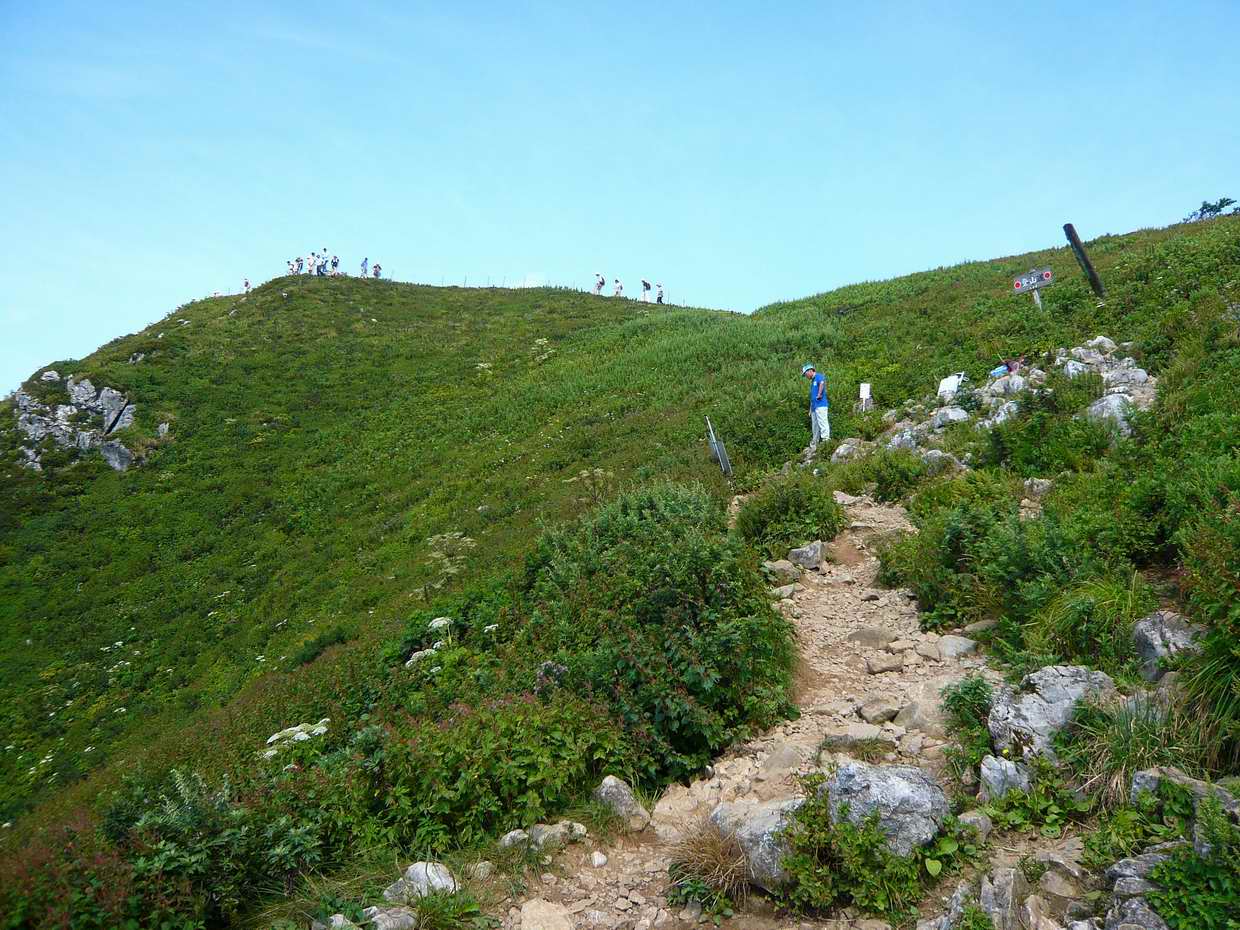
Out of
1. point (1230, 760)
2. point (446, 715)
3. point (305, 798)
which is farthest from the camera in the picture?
point (446, 715)

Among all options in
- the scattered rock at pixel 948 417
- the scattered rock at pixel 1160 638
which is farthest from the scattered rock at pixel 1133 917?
the scattered rock at pixel 948 417

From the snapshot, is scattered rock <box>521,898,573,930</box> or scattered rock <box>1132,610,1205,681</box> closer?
scattered rock <box>521,898,573,930</box>

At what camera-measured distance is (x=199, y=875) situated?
507cm

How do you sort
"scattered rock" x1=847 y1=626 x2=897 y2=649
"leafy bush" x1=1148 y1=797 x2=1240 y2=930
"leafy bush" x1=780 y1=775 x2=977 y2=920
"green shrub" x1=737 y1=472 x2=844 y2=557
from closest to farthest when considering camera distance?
"leafy bush" x1=1148 y1=797 x2=1240 y2=930, "leafy bush" x1=780 y1=775 x2=977 y2=920, "scattered rock" x1=847 y1=626 x2=897 y2=649, "green shrub" x1=737 y1=472 x2=844 y2=557

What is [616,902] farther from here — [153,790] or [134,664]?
[134,664]

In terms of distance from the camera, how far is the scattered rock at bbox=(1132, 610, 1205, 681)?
5230mm

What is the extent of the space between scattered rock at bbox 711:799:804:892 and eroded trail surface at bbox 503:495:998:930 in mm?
194

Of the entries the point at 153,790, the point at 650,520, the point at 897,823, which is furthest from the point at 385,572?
the point at 897,823

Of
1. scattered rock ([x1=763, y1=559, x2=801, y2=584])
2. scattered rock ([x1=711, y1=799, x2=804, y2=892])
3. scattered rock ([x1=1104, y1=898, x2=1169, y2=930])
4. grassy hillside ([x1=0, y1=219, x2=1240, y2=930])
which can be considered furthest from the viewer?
grassy hillside ([x1=0, y1=219, x2=1240, y2=930])

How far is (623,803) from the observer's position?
6008mm

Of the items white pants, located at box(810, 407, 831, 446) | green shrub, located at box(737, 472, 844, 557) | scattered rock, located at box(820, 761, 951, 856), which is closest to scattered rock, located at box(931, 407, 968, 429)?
white pants, located at box(810, 407, 831, 446)

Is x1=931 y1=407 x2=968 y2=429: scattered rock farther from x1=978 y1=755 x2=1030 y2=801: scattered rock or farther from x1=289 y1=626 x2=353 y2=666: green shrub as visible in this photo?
x1=289 y1=626 x2=353 y2=666: green shrub

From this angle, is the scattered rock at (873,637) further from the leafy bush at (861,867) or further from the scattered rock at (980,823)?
the leafy bush at (861,867)

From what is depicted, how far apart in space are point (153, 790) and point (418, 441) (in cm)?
2246
